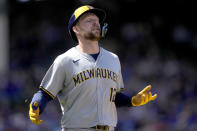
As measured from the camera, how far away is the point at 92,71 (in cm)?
454

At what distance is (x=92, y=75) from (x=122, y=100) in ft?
1.59

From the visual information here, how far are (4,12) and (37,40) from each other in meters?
1.91

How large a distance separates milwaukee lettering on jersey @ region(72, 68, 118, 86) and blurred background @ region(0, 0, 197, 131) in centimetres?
493

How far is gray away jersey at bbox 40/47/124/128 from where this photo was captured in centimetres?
446

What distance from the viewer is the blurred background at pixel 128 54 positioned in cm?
996

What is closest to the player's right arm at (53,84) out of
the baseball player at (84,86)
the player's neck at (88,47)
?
the baseball player at (84,86)

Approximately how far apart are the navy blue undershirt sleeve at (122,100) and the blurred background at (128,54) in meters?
4.60

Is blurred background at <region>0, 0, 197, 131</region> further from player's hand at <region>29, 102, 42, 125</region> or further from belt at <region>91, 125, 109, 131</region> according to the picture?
player's hand at <region>29, 102, 42, 125</region>

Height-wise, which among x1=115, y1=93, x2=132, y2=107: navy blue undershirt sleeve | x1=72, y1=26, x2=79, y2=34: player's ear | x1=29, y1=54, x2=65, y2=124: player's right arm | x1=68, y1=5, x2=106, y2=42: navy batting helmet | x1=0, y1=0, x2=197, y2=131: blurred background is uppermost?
x1=68, y1=5, x2=106, y2=42: navy batting helmet

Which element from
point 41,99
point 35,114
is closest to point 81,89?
point 41,99

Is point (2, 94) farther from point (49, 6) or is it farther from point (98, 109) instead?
point (98, 109)

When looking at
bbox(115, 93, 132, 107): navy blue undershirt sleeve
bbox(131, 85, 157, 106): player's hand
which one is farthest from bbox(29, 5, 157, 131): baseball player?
bbox(115, 93, 132, 107): navy blue undershirt sleeve

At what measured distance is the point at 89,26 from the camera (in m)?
4.65

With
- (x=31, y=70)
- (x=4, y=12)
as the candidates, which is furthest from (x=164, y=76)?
(x=4, y=12)
